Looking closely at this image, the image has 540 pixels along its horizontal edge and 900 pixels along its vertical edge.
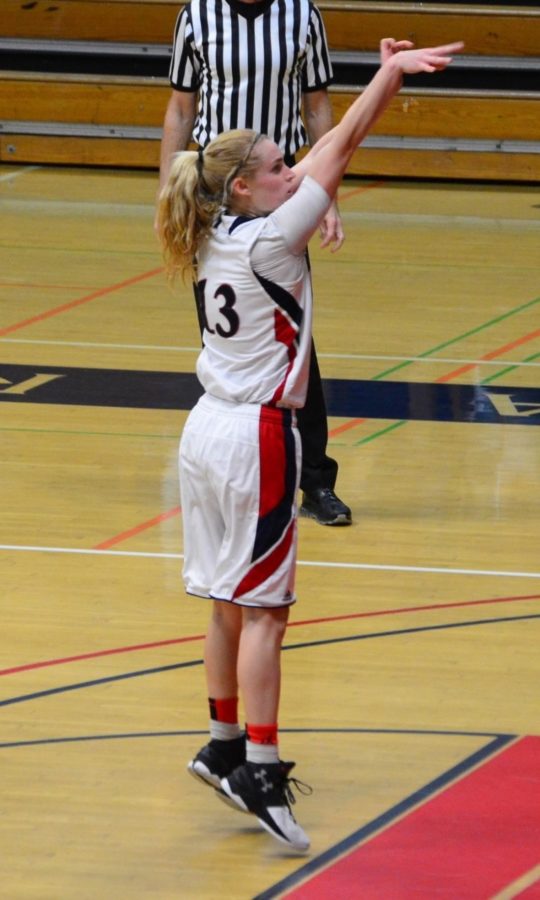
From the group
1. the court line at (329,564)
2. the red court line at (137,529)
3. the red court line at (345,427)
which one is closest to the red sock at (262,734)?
the court line at (329,564)

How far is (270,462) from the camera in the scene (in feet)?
11.3

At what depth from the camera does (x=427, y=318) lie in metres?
8.90

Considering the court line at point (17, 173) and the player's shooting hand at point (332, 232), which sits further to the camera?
the court line at point (17, 173)

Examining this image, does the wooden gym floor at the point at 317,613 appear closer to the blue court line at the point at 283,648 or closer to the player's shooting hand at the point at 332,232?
the blue court line at the point at 283,648

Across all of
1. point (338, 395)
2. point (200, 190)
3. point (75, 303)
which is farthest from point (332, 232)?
point (75, 303)

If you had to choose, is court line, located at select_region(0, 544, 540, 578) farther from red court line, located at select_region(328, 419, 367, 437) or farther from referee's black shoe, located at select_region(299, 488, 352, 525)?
red court line, located at select_region(328, 419, 367, 437)

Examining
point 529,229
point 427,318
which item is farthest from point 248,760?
point 529,229

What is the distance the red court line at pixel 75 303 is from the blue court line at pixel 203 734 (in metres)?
4.65

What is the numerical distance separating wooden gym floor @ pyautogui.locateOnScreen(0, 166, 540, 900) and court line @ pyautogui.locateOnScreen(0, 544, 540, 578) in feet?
0.03

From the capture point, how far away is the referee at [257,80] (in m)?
5.43

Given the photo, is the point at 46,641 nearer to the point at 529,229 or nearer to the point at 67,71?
the point at 529,229

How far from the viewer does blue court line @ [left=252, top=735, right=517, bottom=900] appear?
10.6 ft

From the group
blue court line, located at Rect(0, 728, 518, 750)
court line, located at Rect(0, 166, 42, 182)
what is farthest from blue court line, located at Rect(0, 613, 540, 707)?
court line, located at Rect(0, 166, 42, 182)

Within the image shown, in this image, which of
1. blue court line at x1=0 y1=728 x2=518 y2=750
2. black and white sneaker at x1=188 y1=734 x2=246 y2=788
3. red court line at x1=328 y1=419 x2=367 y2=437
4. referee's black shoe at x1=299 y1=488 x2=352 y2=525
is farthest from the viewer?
red court line at x1=328 y1=419 x2=367 y2=437
